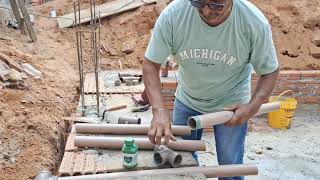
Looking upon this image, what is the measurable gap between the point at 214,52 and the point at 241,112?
0.39m

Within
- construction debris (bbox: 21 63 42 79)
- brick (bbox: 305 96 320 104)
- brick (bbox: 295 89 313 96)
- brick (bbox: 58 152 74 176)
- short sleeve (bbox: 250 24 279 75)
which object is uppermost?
short sleeve (bbox: 250 24 279 75)

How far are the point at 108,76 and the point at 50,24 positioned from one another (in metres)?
2.74

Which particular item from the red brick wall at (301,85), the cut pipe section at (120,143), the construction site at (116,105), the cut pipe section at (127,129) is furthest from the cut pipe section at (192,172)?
the red brick wall at (301,85)

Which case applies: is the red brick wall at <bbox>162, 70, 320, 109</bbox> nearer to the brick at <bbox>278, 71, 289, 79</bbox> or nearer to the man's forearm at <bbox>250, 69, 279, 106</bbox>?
the brick at <bbox>278, 71, 289, 79</bbox>

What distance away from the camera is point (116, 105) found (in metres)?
4.84

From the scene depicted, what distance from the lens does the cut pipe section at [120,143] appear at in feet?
8.44

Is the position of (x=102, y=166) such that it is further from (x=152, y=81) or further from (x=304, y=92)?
(x=304, y=92)

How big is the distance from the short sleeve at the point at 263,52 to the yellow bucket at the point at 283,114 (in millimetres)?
2619

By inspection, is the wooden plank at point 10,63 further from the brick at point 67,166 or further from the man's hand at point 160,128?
the man's hand at point 160,128

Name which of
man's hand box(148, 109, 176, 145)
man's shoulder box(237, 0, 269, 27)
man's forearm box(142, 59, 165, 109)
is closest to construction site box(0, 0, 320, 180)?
man's hand box(148, 109, 176, 145)

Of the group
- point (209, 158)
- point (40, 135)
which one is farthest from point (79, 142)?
point (209, 158)

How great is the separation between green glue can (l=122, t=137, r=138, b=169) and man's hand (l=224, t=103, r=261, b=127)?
58 centimetres

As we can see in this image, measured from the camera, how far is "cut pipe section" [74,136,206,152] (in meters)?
2.57

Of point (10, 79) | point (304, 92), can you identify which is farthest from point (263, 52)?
point (10, 79)
